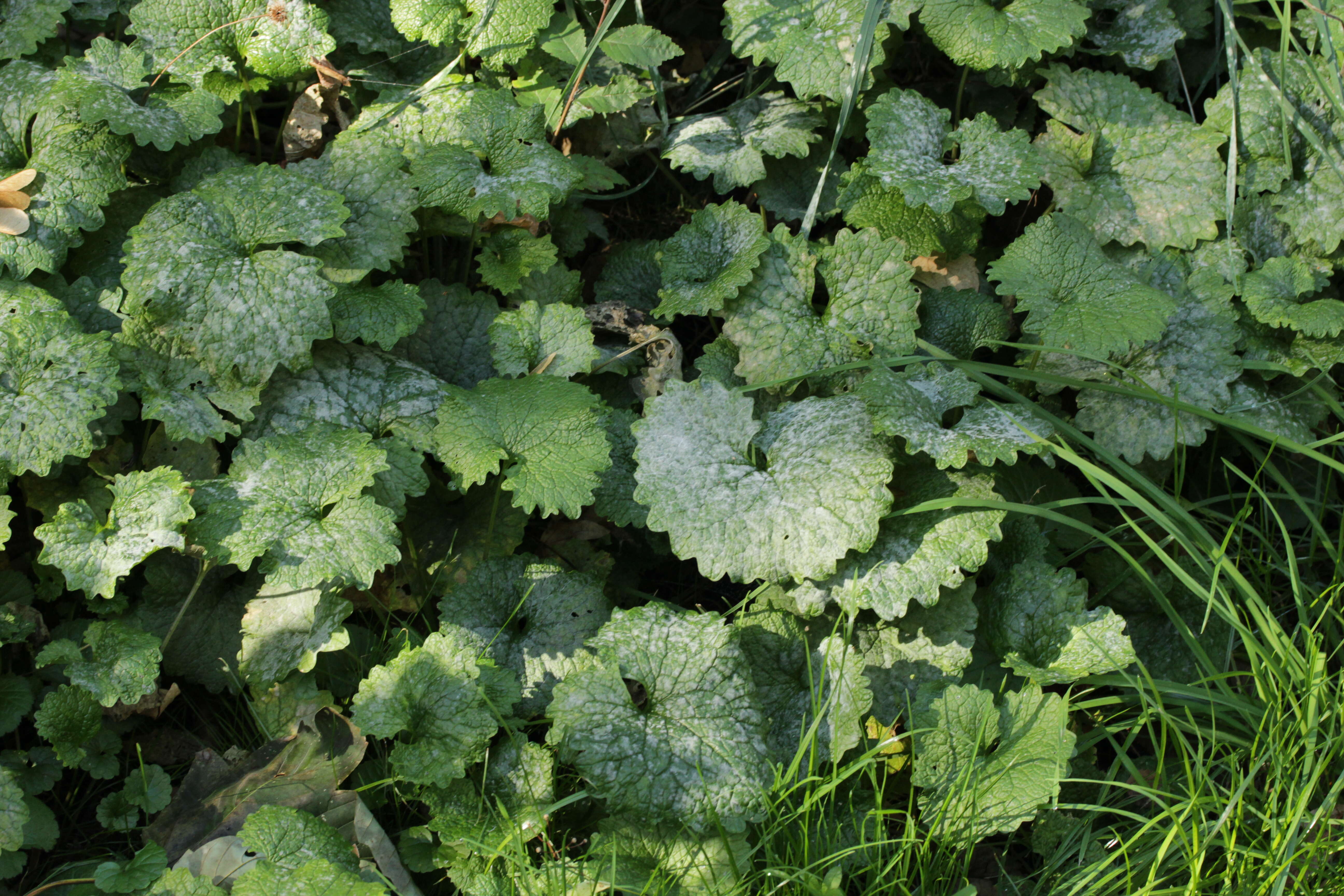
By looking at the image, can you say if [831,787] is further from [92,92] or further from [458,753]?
[92,92]

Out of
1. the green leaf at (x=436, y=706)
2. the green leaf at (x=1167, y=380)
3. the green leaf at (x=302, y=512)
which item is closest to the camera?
the green leaf at (x=436, y=706)

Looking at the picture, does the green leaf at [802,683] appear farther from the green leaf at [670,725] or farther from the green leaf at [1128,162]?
the green leaf at [1128,162]

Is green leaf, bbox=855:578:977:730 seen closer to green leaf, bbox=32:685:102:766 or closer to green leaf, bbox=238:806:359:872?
green leaf, bbox=238:806:359:872

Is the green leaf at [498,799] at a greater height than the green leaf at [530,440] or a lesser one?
lesser

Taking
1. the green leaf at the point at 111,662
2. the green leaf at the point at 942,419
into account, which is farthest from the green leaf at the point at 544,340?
the green leaf at the point at 111,662

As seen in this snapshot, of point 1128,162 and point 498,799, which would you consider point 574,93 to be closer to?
point 1128,162

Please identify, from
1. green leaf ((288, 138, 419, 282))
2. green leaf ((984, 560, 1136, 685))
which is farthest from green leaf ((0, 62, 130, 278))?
green leaf ((984, 560, 1136, 685))
